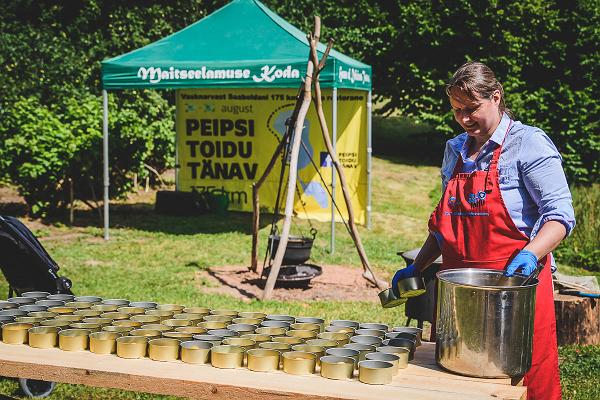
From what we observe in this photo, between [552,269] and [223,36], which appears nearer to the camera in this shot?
[552,269]

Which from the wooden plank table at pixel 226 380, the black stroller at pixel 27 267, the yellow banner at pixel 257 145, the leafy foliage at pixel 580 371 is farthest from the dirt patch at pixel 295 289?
the wooden plank table at pixel 226 380

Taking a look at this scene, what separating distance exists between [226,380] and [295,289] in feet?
19.9

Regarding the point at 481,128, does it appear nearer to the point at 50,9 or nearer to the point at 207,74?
the point at 207,74

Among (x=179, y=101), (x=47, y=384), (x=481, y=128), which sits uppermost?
(x=179, y=101)

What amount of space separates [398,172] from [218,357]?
56.9ft

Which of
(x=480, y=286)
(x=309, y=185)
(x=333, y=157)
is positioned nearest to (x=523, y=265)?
(x=480, y=286)

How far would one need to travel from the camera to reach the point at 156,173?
52.9 ft

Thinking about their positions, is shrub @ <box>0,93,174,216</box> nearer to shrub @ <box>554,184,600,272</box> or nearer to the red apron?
shrub @ <box>554,184,600,272</box>

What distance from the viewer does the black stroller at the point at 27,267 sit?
5.32 metres

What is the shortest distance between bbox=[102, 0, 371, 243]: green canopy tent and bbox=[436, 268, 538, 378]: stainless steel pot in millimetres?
7392

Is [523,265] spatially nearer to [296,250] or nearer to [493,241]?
[493,241]

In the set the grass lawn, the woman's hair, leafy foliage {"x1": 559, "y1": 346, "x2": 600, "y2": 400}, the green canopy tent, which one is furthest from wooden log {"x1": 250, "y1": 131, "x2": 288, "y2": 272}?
the woman's hair

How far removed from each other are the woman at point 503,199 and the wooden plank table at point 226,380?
1.59 ft

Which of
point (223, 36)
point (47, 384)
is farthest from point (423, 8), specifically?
point (47, 384)
